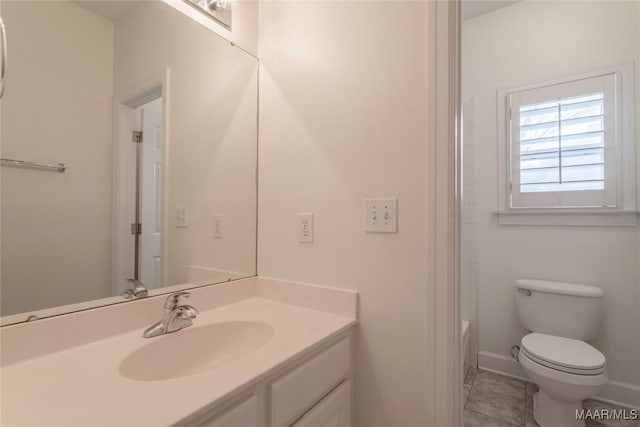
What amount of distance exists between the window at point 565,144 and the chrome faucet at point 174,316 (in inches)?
84.3

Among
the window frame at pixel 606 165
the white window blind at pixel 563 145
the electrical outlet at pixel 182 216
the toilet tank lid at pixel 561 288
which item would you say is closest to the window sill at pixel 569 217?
the window frame at pixel 606 165

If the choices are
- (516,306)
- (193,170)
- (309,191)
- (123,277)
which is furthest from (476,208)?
(123,277)

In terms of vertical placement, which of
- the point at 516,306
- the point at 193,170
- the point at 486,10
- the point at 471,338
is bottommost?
the point at 471,338

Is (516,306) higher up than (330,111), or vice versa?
(330,111)

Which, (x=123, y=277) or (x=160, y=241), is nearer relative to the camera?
(x=123, y=277)

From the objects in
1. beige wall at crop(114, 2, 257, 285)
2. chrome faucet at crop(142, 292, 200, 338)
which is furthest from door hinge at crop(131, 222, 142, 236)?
chrome faucet at crop(142, 292, 200, 338)

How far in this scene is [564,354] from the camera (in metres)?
1.50

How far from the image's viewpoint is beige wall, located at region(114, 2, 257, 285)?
0.98 meters

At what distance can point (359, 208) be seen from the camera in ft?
3.32

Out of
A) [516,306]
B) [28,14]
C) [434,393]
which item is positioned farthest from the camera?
[516,306]

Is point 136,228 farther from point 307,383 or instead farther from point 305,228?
point 307,383

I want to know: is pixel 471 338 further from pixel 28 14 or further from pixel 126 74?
pixel 28 14

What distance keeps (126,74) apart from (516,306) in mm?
2519

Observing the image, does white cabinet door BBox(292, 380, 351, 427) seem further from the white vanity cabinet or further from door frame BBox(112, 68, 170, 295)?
door frame BBox(112, 68, 170, 295)
